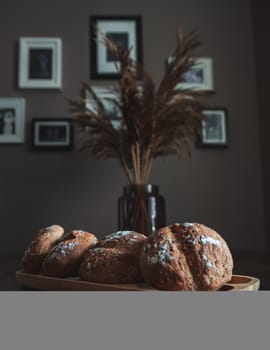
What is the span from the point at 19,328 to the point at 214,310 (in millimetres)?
155

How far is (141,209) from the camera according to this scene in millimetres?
1208

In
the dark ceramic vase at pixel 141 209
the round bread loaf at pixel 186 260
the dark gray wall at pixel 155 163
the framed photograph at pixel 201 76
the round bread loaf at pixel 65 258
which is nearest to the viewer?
the round bread loaf at pixel 186 260

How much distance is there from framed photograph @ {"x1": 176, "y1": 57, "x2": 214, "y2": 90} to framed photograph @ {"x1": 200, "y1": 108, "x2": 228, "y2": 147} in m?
0.14

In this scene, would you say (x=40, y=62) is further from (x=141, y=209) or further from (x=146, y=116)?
(x=141, y=209)

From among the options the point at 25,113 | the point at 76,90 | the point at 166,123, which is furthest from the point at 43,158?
the point at 166,123

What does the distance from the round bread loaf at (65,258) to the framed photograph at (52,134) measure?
1.30 metres

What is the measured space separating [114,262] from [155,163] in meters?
1.39

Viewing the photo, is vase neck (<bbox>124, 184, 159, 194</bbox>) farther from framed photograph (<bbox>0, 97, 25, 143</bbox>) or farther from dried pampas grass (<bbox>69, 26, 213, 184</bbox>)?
framed photograph (<bbox>0, 97, 25, 143</bbox>)

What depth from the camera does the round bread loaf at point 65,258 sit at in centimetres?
54

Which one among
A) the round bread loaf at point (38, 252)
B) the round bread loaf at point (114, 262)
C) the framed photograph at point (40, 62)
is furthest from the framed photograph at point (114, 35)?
the round bread loaf at point (114, 262)

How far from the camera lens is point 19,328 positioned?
0.28m

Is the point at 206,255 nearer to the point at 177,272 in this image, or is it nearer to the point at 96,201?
the point at 177,272

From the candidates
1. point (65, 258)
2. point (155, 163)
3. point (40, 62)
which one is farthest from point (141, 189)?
point (40, 62)

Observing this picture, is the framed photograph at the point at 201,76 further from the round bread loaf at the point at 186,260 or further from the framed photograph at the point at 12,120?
the round bread loaf at the point at 186,260
